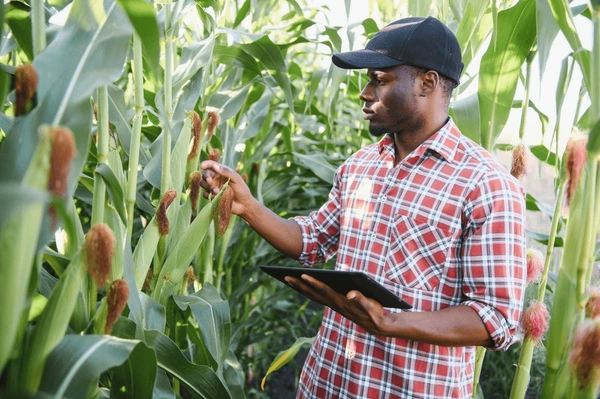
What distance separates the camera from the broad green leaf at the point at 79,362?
2.50 ft

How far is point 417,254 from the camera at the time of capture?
137 centimetres

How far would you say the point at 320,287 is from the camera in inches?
49.4

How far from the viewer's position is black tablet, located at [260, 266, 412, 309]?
43.9 inches

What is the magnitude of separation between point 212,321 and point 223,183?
325 millimetres

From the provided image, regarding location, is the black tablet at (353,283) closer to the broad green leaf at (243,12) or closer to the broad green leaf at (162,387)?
the broad green leaf at (162,387)

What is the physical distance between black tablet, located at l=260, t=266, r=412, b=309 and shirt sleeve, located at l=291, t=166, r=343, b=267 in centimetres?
40

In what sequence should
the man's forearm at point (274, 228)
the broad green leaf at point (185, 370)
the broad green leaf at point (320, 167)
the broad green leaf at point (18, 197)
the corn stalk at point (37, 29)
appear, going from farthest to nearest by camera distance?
the broad green leaf at point (320, 167) → the man's forearm at point (274, 228) → the broad green leaf at point (185, 370) → the corn stalk at point (37, 29) → the broad green leaf at point (18, 197)

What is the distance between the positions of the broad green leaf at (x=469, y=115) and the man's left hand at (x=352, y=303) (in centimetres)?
53

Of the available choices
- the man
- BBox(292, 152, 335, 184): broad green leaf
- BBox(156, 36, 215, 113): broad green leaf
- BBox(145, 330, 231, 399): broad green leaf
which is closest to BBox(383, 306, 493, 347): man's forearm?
the man

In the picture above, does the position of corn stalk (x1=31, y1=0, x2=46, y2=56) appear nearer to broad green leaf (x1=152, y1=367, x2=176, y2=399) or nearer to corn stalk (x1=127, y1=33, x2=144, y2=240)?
corn stalk (x1=127, y1=33, x2=144, y2=240)

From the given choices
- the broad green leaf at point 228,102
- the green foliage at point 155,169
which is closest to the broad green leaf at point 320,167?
the green foliage at point 155,169

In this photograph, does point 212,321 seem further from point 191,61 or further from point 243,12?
point 243,12

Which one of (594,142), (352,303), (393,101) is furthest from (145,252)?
(594,142)

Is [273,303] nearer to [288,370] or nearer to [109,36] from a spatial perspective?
[288,370]
